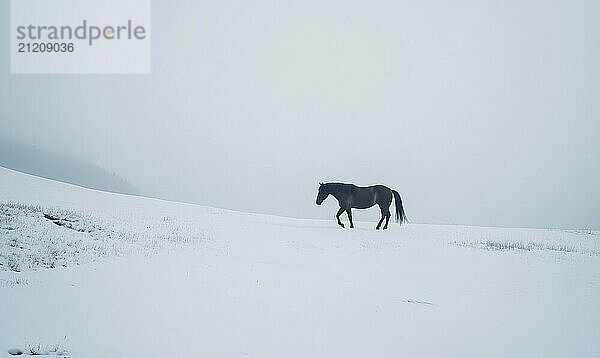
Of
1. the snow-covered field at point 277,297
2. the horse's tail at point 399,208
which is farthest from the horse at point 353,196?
the snow-covered field at point 277,297

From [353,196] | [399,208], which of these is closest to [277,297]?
[353,196]

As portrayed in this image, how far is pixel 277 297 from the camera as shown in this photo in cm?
882

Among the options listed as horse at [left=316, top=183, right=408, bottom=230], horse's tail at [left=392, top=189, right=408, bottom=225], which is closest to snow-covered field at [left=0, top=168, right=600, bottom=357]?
horse at [left=316, top=183, right=408, bottom=230]

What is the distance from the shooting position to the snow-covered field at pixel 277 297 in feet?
22.4

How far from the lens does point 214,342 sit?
22.0ft

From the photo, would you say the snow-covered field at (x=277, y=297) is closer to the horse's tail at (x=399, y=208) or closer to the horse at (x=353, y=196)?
the horse at (x=353, y=196)

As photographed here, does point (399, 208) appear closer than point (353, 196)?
No

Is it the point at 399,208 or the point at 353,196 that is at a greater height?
the point at 353,196

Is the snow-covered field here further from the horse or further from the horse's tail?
the horse's tail

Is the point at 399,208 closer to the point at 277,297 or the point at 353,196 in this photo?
the point at 353,196

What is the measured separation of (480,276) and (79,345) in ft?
30.3

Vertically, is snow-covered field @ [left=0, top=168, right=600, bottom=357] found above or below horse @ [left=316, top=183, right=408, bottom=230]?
below

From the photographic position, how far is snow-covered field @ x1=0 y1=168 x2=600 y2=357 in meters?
6.84

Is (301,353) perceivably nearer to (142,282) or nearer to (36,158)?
(142,282)
